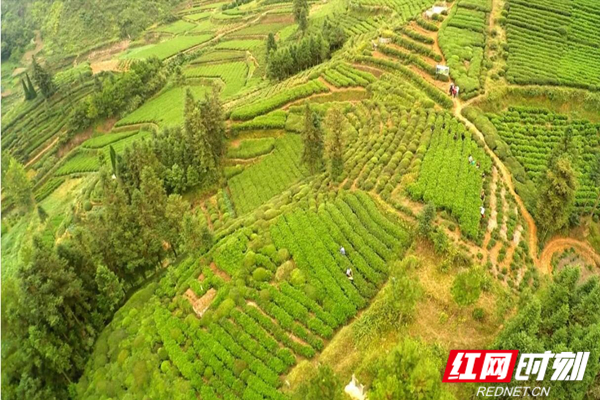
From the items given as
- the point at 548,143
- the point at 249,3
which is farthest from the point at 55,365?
the point at 249,3

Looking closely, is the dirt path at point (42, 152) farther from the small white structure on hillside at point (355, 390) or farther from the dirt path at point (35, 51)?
the small white structure on hillside at point (355, 390)

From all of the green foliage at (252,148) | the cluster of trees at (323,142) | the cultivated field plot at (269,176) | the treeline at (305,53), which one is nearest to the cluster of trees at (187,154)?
the green foliage at (252,148)

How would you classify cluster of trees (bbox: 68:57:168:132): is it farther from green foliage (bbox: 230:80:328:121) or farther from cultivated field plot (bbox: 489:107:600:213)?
cultivated field plot (bbox: 489:107:600:213)

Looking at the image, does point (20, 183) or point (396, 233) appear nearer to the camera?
point (396, 233)

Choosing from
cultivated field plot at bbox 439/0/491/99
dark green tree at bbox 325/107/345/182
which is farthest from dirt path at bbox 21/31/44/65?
dark green tree at bbox 325/107/345/182

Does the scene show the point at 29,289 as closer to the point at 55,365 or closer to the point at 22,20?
the point at 55,365
